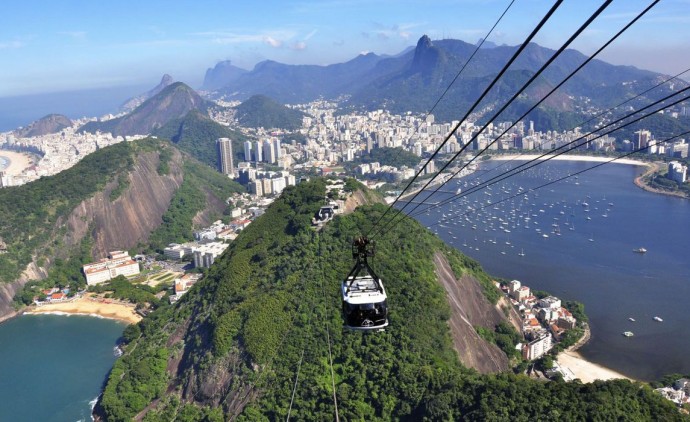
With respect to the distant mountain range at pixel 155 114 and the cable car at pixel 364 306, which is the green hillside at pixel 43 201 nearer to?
the cable car at pixel 364 306

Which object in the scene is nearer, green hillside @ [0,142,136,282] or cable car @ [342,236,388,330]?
cable car @ [342,236,388,330]

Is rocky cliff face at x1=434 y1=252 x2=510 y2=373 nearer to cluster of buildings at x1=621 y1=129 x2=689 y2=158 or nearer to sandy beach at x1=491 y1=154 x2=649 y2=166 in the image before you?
sandy beach at x1=491 y1=154 x2=649 y2=166

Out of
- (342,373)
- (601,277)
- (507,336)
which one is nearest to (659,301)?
(601,277)

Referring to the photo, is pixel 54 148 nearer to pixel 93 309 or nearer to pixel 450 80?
pixel 93 309

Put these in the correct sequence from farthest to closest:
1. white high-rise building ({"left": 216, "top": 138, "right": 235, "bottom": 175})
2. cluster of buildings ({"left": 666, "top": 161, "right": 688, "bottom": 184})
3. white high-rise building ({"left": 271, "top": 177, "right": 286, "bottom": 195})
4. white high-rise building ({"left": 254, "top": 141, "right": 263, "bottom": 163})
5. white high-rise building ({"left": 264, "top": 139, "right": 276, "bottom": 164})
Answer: white high-rise building ({"left": 254, "top": 141, "right": 263, "bottom": 163}) < white high-rise building ({"left": 264, "top": 139, "right": 276, "bottom": 164}) < white high-rise building ({"left": 216, "top": 138, "right": 235, "bottom": 175}) < white high-rise building ({"left": 271, "top": 177, "right": 286, "bottom": 195}) < cluster of buildings ({"left": 666, "top": 161, "right": 688, "bottom": 184})

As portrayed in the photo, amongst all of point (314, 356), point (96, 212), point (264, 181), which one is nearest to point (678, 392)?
point (314, 356)

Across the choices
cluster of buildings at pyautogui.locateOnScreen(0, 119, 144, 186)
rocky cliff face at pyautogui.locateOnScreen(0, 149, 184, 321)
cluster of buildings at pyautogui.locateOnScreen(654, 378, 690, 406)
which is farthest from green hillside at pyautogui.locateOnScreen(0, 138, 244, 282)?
cluster of buildings at pyautogui.locateOnScreen(654, 378, 690, 406)
